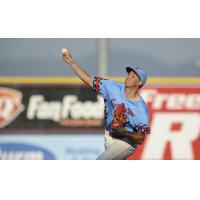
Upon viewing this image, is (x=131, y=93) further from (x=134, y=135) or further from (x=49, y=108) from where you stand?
(x=49, y=108)

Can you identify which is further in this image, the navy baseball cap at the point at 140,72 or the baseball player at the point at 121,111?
the navy baseball cap at the point at 140,72

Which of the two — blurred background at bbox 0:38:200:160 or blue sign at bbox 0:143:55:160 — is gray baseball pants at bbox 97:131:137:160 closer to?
blurred background at bbox 0:38:200:160

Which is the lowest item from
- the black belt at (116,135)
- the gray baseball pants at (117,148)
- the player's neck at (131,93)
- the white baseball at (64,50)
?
the gray baseball pants at (117,148)

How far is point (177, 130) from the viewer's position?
43.3 ft

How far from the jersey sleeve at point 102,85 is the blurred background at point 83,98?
0.57 meters

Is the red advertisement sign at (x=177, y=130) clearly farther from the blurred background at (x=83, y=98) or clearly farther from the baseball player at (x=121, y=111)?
the baseball player at (x=121, y=111)

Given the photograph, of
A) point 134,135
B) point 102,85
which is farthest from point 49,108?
point 134,135

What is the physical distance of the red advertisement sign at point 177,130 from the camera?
13.2 metres

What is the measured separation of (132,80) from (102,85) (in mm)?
630

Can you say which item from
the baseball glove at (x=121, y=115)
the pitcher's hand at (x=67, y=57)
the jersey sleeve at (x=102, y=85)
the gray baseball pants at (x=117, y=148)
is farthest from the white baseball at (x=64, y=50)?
the gray baseball pants at (x=117, y=148)

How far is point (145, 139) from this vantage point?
1304 centimetres
